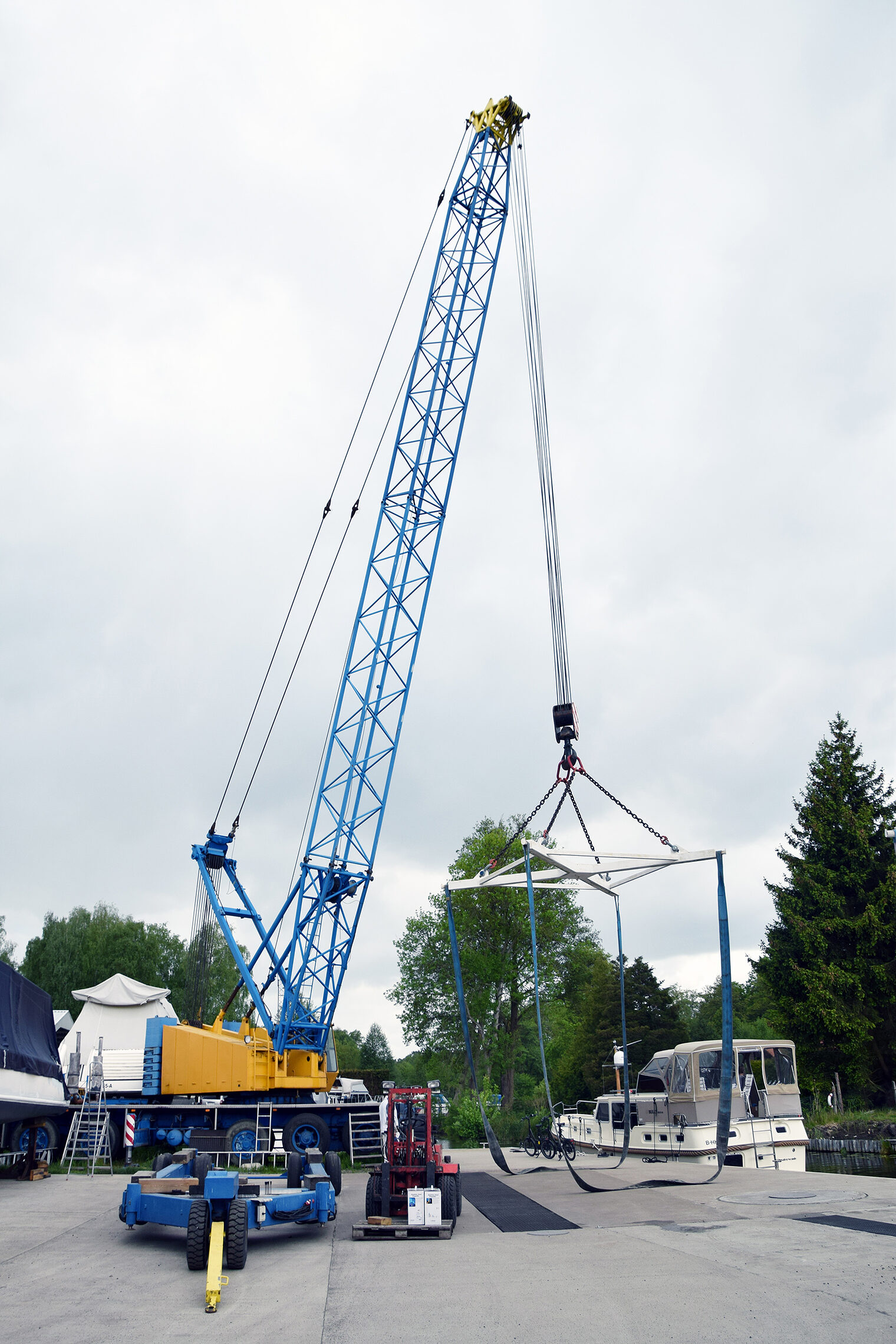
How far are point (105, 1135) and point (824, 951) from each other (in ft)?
79.9

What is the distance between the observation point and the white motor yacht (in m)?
22.4

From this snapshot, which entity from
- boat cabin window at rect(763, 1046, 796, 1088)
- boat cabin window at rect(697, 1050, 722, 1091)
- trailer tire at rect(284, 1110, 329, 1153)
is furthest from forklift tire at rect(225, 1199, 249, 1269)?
boat cabin window at rect(763, 1046, 796, 1088)

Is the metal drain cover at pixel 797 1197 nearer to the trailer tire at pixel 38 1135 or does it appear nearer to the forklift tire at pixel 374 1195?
the forklift tire at pixel 374 1195

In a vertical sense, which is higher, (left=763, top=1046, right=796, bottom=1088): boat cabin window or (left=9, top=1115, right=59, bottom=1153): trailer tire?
(left=763, top=1046, right=796, bottom=1088): boat cabin window

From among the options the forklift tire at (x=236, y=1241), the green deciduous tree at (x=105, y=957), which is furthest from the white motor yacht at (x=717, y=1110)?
the green deciduous tree at (x=105, y=957)

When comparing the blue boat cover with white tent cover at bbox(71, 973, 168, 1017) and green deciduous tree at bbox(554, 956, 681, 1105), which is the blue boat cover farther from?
green deciduous tree at bbox(554, 956, 681, 1105)

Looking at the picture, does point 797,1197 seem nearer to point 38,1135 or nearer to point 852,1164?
point 852,1164

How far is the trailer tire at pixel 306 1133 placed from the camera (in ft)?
67.2

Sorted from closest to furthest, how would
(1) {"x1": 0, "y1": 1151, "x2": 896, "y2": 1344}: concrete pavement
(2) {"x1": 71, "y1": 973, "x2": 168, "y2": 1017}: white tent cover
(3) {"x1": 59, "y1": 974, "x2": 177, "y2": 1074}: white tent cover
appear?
(1) {"x1": 0, "y1": 1151, "x2": 896, "y2": 1344}: concrete pavement < (3) {"x1": 59, "y1": 974, "x2": 177, "y2": 1074}: white tent cover < (2) {"x1": 71, "y1": 973, "x2": 168, "y2": 1017}: white tent cover

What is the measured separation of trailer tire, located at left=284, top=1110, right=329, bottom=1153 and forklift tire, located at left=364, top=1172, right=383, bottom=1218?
8.19 metres

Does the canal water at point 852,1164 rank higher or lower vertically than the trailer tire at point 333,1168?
lower

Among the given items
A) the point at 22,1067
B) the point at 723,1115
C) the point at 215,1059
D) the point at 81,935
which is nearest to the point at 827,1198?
the point at 723,1115

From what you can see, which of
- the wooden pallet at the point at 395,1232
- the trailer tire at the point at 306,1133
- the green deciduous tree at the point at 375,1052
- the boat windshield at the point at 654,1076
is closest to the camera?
the wooden pallet at the point at 395,1232

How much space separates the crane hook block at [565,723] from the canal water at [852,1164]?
1370 cm
